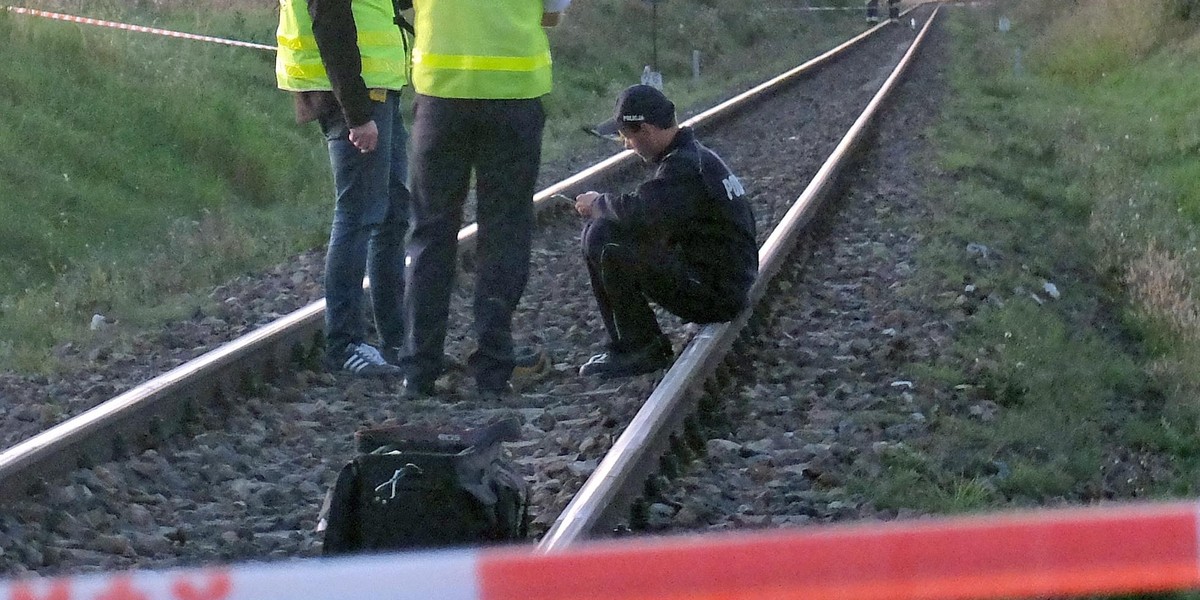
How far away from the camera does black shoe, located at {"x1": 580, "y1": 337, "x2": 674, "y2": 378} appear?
614 cm

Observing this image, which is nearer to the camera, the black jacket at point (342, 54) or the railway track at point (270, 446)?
the railway track at point (270, 446)

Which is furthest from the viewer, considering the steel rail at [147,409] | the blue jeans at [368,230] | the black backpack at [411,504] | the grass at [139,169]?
the grass at [139,169]

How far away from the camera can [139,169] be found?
11.2 metres

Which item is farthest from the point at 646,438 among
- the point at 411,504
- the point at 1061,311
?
the point at 1061,311

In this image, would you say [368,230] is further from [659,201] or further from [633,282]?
[659,201]

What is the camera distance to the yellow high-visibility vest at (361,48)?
610 cm

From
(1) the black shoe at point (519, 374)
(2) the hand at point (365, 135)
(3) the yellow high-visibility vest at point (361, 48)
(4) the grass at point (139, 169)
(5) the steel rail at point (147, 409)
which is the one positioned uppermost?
(3) the yellow high-visibility vest at point (361, 48)

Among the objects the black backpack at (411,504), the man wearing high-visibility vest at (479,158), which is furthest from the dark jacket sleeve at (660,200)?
the black backpack at (411,504)

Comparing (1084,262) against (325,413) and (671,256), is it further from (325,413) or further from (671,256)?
(325,413)

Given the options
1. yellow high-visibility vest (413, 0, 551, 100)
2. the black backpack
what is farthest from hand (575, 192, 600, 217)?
the black backpack

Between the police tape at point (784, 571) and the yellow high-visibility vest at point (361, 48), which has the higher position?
the police tape at point (784, 571)

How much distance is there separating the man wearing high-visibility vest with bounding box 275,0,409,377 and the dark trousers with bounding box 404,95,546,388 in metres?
0.31

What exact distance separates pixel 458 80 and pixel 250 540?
6.40 ft

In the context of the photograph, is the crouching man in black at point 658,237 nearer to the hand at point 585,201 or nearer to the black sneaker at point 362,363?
the hand at point 585,201
